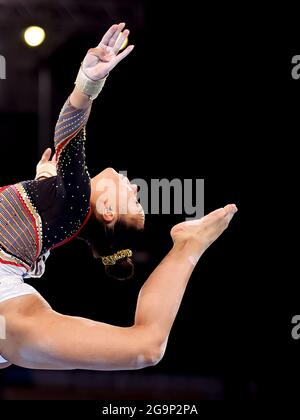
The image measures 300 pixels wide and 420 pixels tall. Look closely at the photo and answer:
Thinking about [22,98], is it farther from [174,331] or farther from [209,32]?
[174,331]

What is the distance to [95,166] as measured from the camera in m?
2.95

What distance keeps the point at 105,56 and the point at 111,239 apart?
0.61 meters

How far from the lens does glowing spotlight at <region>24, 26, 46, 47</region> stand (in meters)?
2.87

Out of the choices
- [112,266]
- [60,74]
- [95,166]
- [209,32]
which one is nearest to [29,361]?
[112,266]

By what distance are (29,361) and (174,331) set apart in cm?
177

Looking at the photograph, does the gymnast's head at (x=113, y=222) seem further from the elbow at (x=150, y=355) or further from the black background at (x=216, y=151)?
the black background at (x=216, y=151)

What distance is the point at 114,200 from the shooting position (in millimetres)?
2000

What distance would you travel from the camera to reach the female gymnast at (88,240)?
1661 millimetres

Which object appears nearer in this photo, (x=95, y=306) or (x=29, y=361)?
(x=29, y=361)
